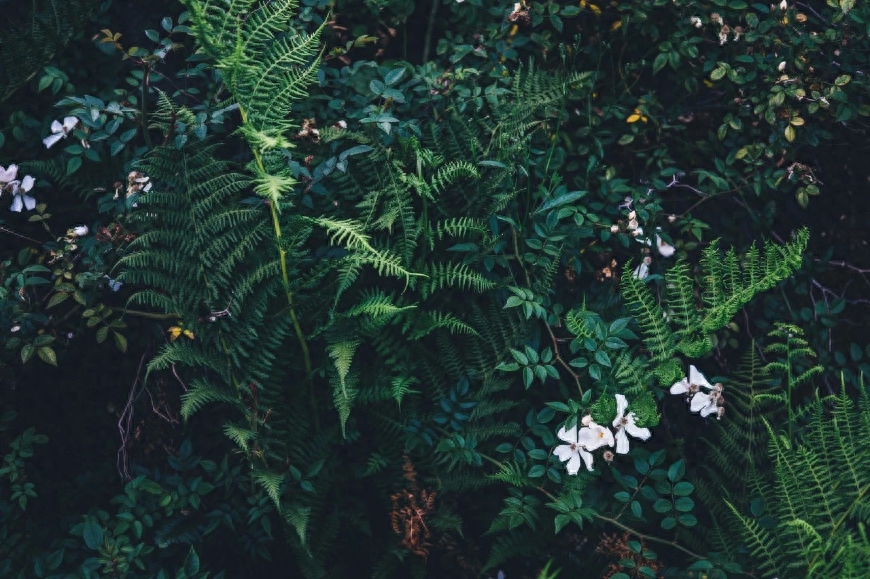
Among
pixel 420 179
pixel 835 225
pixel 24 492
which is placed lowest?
pixel 24 492

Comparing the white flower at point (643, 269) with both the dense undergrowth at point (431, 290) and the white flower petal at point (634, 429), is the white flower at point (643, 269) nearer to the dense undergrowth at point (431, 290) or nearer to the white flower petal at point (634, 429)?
the dense undergrowth at point (431, 290)

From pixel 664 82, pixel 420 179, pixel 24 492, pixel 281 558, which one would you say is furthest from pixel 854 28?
pixel 24 492

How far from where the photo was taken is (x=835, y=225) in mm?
2887

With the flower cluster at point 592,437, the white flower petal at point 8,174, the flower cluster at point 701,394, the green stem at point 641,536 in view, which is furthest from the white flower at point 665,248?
the white flower petal at point 8,174

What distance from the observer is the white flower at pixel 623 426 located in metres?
2.26

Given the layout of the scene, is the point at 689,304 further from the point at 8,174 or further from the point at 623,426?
the point at 8,174

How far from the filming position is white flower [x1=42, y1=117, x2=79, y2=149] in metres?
2.51

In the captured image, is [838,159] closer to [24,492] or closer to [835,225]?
[835,225]

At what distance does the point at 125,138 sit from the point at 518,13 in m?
1.30

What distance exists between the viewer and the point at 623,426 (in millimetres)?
2289

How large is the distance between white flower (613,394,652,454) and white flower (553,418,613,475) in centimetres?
3

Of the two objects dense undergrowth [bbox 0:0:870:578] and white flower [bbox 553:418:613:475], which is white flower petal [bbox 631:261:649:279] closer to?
dense undergrowth [bbox 0:0:870:578]

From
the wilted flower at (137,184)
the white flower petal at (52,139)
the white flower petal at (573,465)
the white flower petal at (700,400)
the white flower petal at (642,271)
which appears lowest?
the white flower petal at (573,465)

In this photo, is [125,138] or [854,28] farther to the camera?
[854,28]
